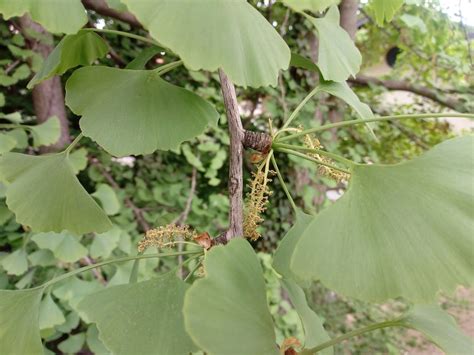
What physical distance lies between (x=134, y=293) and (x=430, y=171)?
→ 0.73 feet

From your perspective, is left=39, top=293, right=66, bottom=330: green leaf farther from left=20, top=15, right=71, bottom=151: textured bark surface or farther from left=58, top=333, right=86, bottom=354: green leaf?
left=20, top=15, right=71, bottom=151: textured bark surface

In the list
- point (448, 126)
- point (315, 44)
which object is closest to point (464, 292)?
point (448, 126)

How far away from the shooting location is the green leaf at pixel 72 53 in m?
0.34

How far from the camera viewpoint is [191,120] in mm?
342

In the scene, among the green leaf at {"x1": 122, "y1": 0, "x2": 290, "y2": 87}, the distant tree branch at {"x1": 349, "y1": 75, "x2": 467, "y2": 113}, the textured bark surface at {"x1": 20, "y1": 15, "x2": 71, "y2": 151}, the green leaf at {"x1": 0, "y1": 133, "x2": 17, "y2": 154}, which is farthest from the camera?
the distant tree branch at {"x1": 349, "y1": 75, "x2": 467, "y2": 113}

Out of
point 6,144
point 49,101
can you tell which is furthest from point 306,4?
point 49,101

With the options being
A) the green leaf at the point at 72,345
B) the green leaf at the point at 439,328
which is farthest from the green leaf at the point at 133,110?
the green leaf at the point at 72,345

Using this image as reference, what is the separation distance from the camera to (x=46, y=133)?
75cm

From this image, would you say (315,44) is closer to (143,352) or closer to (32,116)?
(32,116)

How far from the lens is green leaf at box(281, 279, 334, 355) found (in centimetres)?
34

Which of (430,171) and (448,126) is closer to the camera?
(430,171)

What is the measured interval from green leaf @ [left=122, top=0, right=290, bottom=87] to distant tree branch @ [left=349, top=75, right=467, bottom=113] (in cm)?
118

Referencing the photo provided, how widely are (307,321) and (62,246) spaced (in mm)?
489

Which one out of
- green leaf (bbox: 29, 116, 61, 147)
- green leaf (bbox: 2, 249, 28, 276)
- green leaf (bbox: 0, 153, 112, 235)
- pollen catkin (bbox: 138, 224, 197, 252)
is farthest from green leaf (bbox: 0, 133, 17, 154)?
pollen catkin (bbox: 138, 224, 197, 252)
